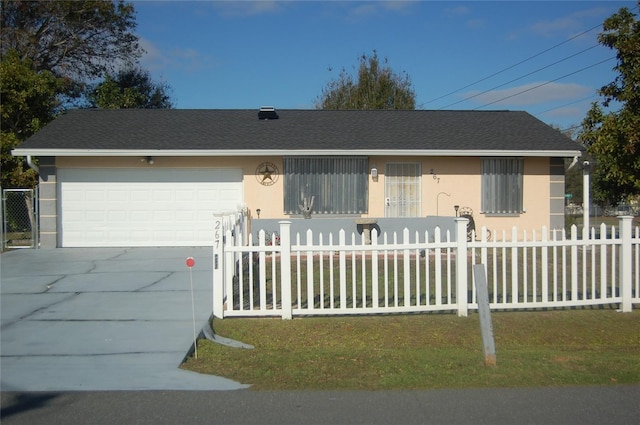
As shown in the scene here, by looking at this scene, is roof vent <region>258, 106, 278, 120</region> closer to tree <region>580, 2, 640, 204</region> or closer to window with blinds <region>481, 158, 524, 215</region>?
window with blinds <region>481, 158, 524, 215</region>

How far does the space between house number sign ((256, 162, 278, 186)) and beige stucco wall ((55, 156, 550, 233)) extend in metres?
0.04

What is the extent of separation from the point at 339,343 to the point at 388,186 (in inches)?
395

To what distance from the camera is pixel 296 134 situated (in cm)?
1777

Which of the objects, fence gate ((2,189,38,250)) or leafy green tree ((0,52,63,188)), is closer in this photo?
fence gate ((2,189,38,250))

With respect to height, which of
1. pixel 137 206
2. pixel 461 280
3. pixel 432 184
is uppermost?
pixel 432 184

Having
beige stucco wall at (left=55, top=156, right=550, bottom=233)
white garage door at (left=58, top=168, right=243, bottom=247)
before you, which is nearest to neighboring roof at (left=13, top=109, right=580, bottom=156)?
beige stucco wall at (left=55, top=156, right=550, bottom=233)

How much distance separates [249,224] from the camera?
54.4 ft

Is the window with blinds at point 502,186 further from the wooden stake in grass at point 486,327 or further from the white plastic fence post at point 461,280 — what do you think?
the wooden stake in grass at point 486,327

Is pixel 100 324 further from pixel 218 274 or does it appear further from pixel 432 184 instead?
pixel 432 184

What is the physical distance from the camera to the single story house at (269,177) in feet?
54.1

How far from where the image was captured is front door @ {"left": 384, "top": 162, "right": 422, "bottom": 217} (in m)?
17.3

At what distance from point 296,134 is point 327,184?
1.80 meters

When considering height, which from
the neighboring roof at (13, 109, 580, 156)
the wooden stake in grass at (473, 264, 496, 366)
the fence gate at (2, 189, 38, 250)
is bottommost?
the wooden stake in grass at (473, 264, 496, 366)

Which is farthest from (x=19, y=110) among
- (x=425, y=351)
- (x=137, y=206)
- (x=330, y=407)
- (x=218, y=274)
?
(x=330, y=407)
